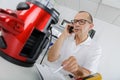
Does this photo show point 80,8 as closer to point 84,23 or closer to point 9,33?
point 84,23

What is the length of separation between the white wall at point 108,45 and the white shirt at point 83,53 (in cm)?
237

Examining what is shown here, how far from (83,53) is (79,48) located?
0.07 metres

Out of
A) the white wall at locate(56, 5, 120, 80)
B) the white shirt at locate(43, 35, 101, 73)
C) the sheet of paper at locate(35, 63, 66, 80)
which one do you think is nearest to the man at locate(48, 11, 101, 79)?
the white shirt at locate(43, 35, 101, 73)

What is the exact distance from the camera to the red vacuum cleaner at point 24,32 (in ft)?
2.79

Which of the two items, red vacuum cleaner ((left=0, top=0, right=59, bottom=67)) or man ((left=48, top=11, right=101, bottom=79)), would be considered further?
man ((left=48, top=11, right=101, bottom=79))

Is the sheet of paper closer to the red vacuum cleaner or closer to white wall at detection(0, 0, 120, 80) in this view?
the red vacuum cleaner

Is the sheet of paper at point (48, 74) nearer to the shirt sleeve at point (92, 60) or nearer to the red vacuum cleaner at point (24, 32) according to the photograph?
the red vacuum cleaner at point (24, 32)

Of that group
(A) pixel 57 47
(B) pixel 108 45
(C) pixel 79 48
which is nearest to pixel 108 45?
(B) pixel 108 45

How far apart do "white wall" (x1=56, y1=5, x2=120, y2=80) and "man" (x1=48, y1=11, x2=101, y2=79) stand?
2.36 metres

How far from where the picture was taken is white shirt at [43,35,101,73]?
1208mm

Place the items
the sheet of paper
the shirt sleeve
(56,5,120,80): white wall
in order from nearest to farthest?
the sheet of paper < the shirt sleeve < (56,5,120,80): white wall

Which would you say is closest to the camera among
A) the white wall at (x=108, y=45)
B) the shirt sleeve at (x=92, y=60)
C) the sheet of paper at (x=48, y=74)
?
the sheet of paper at (x=48, y=74)

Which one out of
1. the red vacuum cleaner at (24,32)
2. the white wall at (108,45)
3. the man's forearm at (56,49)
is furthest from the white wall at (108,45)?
the red vacuum cleaner at (24,32)

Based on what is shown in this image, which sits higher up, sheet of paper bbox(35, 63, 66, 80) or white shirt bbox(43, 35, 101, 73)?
white shirt bbox(43, 35, 101, 73)
